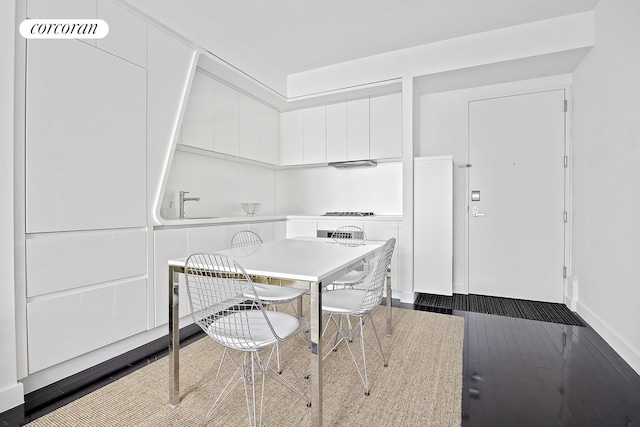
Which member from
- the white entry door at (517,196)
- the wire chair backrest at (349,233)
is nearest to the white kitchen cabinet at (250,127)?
the wire chair backrest at (349,233)

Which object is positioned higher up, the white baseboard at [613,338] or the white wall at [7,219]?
the white wall at [7,219]

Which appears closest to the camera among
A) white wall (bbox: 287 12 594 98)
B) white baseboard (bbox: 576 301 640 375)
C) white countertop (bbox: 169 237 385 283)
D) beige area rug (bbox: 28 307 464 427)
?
white countertop (bbox: 169 237 385 283)

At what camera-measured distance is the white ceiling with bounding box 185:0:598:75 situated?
2887 millimetres

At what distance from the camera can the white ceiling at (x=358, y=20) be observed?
114 inches

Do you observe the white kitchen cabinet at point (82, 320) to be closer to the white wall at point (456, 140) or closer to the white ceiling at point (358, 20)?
the white ceiling at point (358, 20)

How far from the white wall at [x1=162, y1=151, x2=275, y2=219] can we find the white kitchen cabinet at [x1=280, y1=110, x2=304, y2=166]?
47 centimetres

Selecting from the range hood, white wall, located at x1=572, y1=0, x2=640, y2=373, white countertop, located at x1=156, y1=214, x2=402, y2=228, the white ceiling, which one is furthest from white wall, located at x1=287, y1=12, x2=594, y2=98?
white countertop, located at x1=156, y1=214, x2=402, y2=228

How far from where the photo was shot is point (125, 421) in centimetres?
162

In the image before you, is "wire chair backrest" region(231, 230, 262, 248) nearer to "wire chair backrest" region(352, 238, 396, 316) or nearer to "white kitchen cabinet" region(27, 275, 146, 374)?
"white kitchen cabinet" region(27, 275, 146, 374)

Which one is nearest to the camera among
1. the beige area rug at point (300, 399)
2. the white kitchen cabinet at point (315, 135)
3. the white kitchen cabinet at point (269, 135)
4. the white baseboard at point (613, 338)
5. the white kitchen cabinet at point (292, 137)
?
the beige area rug at point (300, 399)

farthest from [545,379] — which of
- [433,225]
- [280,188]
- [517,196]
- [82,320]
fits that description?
[280,188]

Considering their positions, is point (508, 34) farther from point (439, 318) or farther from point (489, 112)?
point (439, 318)

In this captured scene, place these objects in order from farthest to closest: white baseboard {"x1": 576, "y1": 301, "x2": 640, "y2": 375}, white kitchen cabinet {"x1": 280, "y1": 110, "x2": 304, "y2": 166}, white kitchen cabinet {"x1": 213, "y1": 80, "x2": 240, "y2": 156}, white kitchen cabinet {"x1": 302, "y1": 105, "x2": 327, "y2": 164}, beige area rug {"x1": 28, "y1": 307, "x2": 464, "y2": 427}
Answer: white kitchen cabinet {"x1": 280, "y1": 110, "x2": 304, "y2": 166}, white kitchen cabinet {"x1": 302, "y1": 105, "x2": 327, "y2": 164}, white kitchen cabinet {"x1": 213, "y1": 80, "x2": 240, "y2": 156}, white baseboard {"x1": 576, "y1": 301, "x2": 640, "y2": 375}, beige area rug {"x1": 28, "y1": 307, "x2": 464, "y2": 427}

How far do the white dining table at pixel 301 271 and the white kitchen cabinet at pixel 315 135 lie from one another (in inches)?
95.7
